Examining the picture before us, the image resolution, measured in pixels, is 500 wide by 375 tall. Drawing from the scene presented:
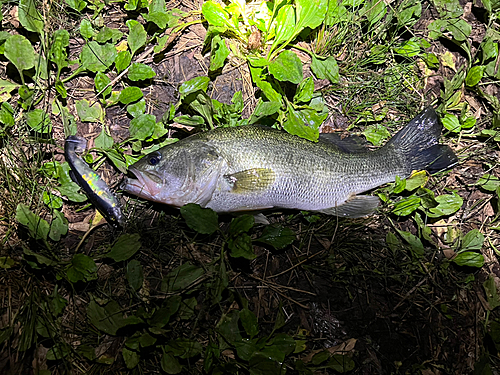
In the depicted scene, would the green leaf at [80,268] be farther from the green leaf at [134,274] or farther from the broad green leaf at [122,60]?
the broad green leaf at [122,60]

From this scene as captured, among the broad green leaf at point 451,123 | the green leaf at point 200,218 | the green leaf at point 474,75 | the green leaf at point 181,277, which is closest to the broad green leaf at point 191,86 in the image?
the green leaf at point 200,218

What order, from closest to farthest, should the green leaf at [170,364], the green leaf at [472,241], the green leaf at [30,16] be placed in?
the green leaf at [170,364] → the green leaf at [30,16] → the green leaf at [472,241]

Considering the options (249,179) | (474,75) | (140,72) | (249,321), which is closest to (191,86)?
(140,72)

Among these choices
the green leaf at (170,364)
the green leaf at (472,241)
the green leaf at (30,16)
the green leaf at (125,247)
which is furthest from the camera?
the green leaf at (472,241)

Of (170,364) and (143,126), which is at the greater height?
(143,126)

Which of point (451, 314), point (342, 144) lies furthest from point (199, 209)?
point (451, 314)

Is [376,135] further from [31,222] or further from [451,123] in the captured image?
[31,222]

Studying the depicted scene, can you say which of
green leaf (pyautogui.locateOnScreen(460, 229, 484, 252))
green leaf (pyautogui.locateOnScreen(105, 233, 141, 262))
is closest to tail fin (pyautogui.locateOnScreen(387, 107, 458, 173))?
green leaf (pyautogui.locateOnScreen(460, 229, 484, 252))
